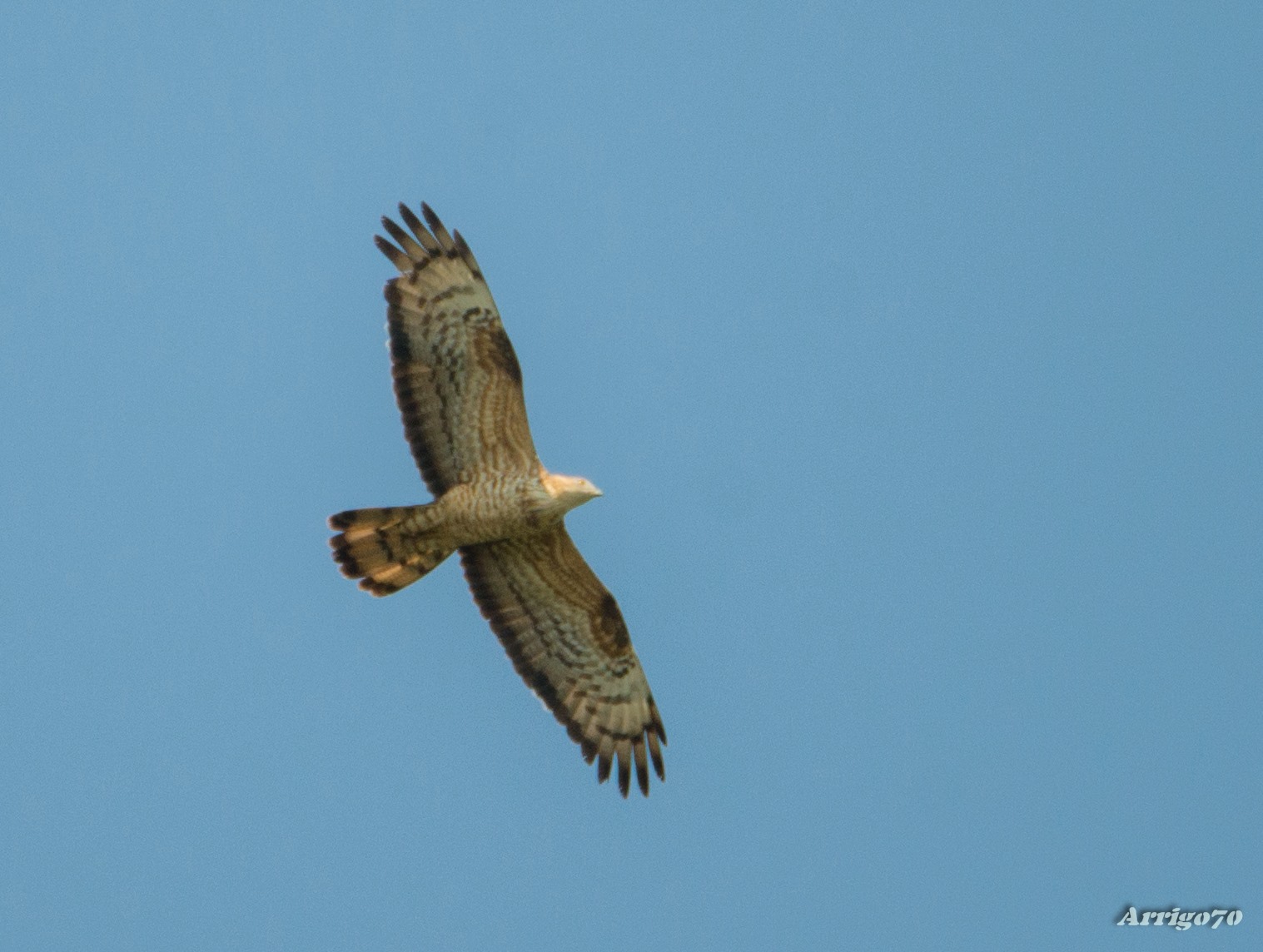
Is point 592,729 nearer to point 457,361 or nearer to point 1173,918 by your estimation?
point 457,361

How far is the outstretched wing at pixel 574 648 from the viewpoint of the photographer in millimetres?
13562

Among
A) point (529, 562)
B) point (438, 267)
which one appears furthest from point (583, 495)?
point (438, 267)

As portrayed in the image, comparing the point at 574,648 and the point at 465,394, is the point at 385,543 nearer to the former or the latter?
the point at 465,394

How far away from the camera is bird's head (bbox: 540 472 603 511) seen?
12.8 m

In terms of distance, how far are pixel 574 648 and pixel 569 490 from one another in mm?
1464

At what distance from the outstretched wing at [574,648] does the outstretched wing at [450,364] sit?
2.55ft

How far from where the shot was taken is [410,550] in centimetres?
1304

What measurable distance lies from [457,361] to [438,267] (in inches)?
24.9

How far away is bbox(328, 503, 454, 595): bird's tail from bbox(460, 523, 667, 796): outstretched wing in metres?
0.56

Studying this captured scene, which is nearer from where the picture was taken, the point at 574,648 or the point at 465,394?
the point at 465,394

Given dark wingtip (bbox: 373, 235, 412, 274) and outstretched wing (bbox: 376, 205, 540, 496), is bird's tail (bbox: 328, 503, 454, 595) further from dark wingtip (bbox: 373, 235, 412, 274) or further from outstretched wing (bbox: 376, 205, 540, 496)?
dark wingtip (bbox: 373, 235, 412, 274)

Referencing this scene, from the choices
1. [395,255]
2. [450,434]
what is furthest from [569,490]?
[395,255]

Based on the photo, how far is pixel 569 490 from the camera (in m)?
12.8

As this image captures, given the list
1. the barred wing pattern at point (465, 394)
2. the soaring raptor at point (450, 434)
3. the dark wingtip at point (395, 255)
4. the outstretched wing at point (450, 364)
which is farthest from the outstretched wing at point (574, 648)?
the dark wingtip at point (395, 255)
